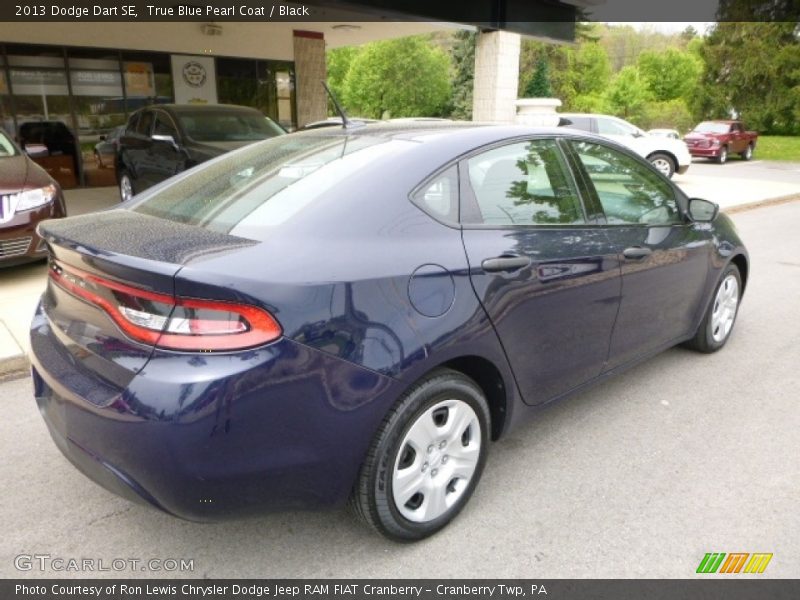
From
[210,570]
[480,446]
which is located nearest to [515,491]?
[480,446]

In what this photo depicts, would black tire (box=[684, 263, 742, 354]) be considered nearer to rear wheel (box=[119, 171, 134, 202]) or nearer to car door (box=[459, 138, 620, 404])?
car door (box=[459, 138, 620, 404])

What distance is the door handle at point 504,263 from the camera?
94.3 inches

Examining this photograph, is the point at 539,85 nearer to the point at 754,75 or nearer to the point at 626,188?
the point at 754,75

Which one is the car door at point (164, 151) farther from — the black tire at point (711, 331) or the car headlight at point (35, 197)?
the black tire at point (711, 331)

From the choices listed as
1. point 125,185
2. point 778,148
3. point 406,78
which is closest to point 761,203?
point 125,185

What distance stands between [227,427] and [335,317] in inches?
18.4

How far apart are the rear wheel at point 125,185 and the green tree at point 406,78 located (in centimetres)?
3485

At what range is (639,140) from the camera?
51.9 feet

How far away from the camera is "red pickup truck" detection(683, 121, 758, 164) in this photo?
22.6m

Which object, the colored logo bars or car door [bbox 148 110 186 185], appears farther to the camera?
car door [bbox 148 110 186 185]

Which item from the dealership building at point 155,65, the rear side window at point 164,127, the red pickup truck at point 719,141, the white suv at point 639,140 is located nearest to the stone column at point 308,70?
the dealership building at point 155,65

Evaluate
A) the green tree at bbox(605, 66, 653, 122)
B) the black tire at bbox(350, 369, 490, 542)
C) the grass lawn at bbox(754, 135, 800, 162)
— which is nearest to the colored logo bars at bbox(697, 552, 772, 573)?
the black tire at bbox(350, 369, 490, 542)

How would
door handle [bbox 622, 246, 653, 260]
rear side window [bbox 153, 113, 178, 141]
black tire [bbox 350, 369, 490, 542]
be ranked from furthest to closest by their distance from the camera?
rear side window [bbox 153, 113, 178, 141] < door handle [bbox 622, 246, 653, 260] < black tire [bbox 350, 369, 490, 542]

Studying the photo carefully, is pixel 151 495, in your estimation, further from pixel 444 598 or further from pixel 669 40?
pixel 669 40
